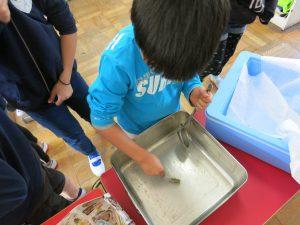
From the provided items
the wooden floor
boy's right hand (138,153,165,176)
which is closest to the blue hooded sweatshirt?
boy's right hand (138,153,165,176)

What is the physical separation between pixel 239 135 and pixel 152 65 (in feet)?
0.95

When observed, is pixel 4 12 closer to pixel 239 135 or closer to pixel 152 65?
pixel 152 65

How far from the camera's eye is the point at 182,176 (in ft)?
1.89

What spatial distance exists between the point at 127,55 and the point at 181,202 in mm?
319

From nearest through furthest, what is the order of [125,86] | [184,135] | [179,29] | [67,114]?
[179,29] < [125,86] < [184,135] < [67,114]

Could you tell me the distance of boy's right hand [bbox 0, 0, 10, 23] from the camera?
50 cm

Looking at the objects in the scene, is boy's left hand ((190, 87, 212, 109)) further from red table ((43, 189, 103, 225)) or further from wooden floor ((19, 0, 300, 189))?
wooden floor ((19, 0, 300, 189))

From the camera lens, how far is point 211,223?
0.52 metres

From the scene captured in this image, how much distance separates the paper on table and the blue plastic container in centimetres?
3

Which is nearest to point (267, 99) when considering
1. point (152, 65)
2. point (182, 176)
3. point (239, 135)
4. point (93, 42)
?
point (239, 135)

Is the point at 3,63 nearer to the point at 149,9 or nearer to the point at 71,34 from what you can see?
the point at 71,34

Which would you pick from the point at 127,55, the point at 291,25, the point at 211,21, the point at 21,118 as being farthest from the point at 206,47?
the point at 291,25

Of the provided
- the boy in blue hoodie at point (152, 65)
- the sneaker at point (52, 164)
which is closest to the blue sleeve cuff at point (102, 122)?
the boy in blue hoodie at point (152, 65)

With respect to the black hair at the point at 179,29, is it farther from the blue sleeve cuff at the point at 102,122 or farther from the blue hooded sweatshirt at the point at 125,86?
the blue sleeve cuff at the point at 102,122
